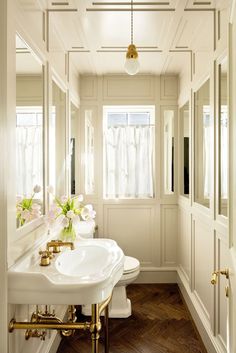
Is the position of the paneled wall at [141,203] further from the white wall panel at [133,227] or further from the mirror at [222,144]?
the mirror at [222,144]

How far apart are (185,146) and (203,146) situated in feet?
2.66

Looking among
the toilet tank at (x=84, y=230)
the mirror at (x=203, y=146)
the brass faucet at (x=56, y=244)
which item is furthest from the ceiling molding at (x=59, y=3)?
the toilet tank at (x=84, y=230)

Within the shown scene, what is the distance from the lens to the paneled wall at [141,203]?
358 centimetres

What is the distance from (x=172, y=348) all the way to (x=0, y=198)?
71.1 inches

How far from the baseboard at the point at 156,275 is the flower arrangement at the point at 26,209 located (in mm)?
2160

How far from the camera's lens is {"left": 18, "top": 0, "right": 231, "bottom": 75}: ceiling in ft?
6.64

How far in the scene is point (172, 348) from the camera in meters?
2.29

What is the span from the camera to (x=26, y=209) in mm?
1699

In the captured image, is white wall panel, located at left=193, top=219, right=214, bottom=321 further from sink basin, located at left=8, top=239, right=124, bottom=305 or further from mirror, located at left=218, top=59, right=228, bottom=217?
sink basin, located at left=8, top=239, right=124, bottom=305

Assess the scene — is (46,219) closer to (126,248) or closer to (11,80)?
(11,80)

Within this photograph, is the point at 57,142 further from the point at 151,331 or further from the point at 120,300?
the point at 151,331

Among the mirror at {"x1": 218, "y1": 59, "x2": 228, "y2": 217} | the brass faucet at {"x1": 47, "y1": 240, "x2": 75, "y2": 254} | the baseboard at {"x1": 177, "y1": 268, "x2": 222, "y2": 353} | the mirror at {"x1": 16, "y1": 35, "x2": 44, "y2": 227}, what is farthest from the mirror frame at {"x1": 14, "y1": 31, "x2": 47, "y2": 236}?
the baseboard at {"x1": 177, "y1": 268, "x2": 222, "y2": 353}

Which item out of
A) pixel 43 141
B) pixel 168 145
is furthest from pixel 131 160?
pixel 43 141

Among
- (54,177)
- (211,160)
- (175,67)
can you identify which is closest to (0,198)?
(54,177)
